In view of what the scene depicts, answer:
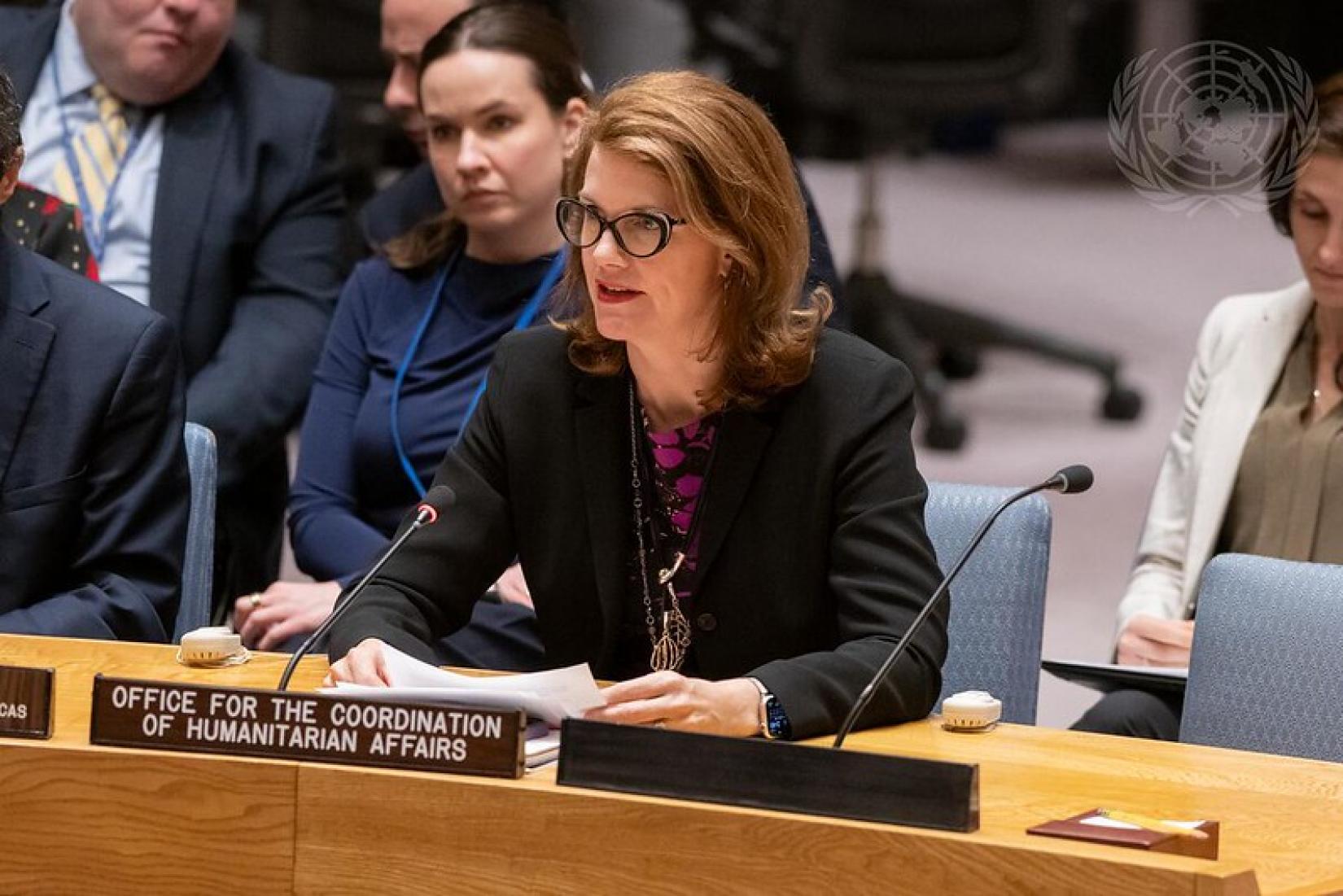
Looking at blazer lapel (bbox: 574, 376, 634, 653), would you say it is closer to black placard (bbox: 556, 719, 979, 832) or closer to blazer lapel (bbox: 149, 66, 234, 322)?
black placard (bbox: 556, 719, 979, 832)

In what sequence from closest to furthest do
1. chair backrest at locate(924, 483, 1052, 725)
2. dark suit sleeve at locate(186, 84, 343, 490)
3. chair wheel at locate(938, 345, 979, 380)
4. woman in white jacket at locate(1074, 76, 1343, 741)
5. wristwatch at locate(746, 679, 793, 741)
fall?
wristwatch at locate(746, 679, 793, 741) < chair backrest at locate(924, 483, 1052, 725) < woman in white jacket at locate(1074, 76, 1343, 741) < dark suit sleeve at locate(186, 84, 343, 490) < chair wheel at locate(938, 345, 979, 380)

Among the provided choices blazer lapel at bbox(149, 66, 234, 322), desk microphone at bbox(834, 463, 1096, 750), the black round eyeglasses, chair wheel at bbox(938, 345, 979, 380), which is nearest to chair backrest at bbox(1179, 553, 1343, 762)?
desk microphone at bbox(834, 463, 1096, 750)

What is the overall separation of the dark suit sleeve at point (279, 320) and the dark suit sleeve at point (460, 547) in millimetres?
1239

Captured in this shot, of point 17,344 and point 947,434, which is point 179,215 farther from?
point 947,434

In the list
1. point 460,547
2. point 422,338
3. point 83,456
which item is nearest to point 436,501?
point 460,547

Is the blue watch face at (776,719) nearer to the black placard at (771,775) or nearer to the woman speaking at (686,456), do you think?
the woman speaking at (686,456)

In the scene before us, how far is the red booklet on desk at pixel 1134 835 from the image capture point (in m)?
1.68

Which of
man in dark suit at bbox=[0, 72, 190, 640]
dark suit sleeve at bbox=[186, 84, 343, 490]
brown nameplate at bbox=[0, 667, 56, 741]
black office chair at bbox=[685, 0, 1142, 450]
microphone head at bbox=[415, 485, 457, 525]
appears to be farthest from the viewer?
black office chair at bbox=[685, 0, 1142, 450]

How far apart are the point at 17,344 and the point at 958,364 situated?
107 inches

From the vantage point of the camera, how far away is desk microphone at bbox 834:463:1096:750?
1999 millimetres

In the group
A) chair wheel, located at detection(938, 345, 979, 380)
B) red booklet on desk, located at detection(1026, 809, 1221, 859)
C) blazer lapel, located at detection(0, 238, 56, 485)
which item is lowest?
red booklet on desk, located at detection(1026, 809, 1221, 859)

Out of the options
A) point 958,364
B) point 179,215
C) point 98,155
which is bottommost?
point 958,364

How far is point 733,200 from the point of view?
2420 mm

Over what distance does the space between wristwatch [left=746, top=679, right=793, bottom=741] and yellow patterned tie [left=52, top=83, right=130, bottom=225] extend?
2208 mm
